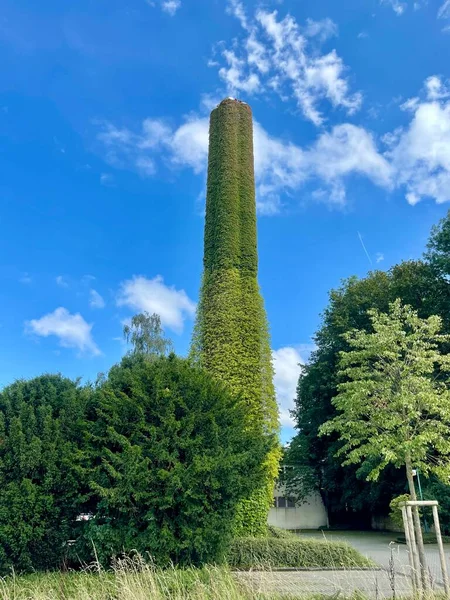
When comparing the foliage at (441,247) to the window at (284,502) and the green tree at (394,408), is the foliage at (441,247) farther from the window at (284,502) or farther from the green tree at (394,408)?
the window at (284,502)

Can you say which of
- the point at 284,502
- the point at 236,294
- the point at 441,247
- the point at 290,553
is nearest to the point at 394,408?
the point at 290,553

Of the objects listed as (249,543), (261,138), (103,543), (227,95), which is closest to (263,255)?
(261,138)

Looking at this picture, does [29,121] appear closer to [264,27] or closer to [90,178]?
[90,178]

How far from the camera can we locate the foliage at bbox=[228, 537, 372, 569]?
10422 millimetres

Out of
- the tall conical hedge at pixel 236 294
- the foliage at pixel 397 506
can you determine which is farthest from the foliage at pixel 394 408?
the tall conical hedge at pixel 236 294

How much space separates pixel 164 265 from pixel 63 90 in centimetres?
709

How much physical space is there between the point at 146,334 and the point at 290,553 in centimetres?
1909

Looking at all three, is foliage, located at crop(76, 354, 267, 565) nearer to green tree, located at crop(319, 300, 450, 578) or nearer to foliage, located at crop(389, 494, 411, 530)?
green tree, located at crop(319, 300, 450, 578)

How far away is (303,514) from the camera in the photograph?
90.9 ft

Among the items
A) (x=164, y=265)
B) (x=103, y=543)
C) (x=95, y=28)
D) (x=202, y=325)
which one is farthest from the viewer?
(x=164, y=265)

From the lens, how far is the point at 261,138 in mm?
19844

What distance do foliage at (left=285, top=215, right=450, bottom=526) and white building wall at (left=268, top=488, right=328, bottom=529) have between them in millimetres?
638

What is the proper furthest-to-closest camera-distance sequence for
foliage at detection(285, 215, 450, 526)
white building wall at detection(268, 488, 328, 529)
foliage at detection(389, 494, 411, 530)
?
white building wall at detection(268, 488, 328, 529) → foliage at detection(285, 215, 450, 526) → foliage at detection(389, 494, 411, 530)

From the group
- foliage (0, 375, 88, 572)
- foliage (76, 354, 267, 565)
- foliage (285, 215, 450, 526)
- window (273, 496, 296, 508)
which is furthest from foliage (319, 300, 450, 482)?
window (273, 496, 296, 508)
